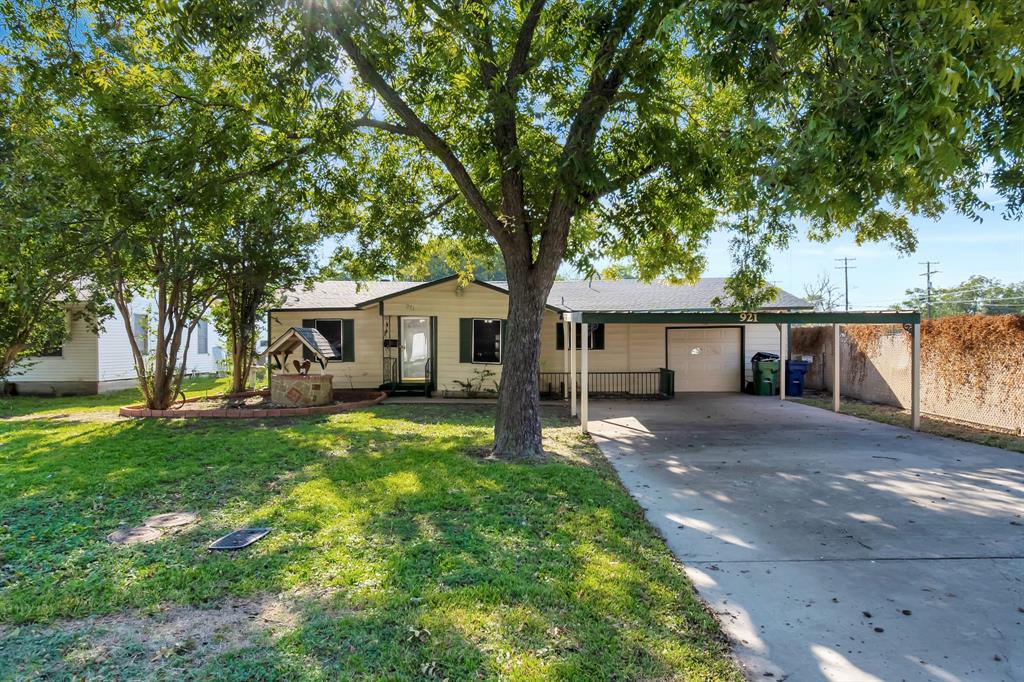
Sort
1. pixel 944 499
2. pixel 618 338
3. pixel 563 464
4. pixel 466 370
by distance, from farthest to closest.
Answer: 1. pixel 618 338
2. pixel 466 370
3. pixel 563 464
4. pixel 944 499

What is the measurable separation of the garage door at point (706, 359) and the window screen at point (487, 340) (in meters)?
5.68

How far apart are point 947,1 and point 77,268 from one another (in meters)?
10.3

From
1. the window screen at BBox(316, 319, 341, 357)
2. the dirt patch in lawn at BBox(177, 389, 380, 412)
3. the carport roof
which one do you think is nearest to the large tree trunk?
the carport roof

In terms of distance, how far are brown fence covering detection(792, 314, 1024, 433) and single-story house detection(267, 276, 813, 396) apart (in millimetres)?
2392

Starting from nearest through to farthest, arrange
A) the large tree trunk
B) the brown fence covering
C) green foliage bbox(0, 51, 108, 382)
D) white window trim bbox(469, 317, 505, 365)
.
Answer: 1. green foliage bbox(0, 51, 108, 382)
2. the large tree trunk
3. the brown fence covering
4. white window trim bbox(469, 317, 505, 365)

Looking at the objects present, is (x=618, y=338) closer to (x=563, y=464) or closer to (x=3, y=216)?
(x=563, y=464)

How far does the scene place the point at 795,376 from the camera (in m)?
15.9

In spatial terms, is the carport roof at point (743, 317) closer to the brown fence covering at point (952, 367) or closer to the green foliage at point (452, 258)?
the brown fence covering at point (952, 367)

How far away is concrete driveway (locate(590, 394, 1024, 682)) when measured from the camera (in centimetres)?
297

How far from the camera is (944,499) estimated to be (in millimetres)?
5746

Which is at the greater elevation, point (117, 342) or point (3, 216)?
point (3, 216)

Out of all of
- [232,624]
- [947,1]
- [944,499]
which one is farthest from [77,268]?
[944,499]

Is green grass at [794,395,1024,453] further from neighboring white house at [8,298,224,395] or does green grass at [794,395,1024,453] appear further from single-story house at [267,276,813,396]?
neighboring white house at [8,298,224,395]

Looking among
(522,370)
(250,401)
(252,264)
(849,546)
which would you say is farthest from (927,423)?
(252,264)
